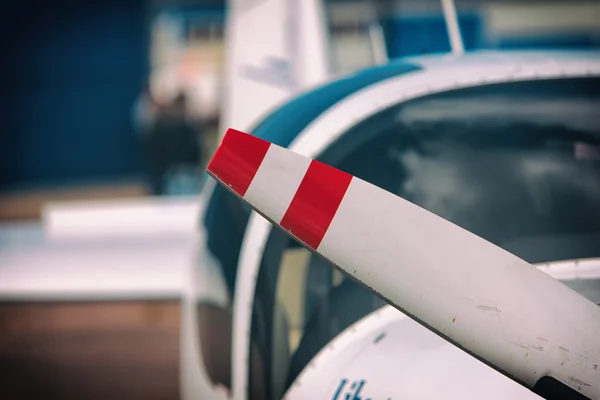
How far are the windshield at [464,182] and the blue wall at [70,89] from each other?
1269cm

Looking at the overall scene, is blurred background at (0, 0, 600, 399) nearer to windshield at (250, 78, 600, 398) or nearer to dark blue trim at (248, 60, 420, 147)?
dark blue trim at (248, 60, 420, 147)

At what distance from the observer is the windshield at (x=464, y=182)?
1901 millimetres

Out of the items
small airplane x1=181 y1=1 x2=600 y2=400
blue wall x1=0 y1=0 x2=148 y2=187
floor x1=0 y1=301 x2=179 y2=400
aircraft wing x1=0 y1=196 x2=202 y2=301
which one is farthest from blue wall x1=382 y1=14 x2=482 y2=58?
blue wall x1=0 y1=0 x2=148 y2=187

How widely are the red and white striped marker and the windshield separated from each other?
53 centimetres

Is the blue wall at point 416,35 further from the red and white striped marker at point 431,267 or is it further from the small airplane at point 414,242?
the red and white striped marker at point 431,267

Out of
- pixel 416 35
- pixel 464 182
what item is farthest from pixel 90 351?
pixel 464 182

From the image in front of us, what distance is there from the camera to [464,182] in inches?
77.5

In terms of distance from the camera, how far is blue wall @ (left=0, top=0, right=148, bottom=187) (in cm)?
1427

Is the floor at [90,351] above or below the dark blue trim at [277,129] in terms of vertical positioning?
below

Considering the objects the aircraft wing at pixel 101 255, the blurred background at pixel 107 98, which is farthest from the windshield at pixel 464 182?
the blurred background at pixel 107 98

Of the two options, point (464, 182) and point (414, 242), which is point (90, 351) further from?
point (414, 242)

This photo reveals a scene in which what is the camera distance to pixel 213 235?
7.84 ft

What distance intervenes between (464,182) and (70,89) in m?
13.4

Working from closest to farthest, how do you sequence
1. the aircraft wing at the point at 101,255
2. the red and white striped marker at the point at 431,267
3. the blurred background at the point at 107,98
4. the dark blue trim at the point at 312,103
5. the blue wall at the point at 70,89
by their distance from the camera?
the red and white striped marker at the point at 431,267, the dark blue trim at the point at 312,103, the aircraft wing at the point at 101,255, the blurred background at the point at 107,98, the blue wall at the point at 70,89
